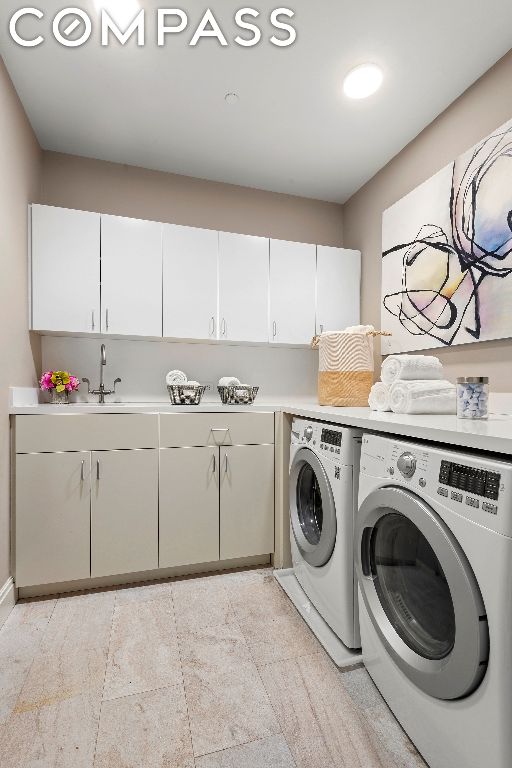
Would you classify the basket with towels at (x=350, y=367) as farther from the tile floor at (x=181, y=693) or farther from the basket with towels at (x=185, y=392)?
the tile floor at (x=181, y=693)

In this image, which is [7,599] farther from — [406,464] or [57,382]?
[406,464]

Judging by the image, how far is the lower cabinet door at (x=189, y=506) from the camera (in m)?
2.06

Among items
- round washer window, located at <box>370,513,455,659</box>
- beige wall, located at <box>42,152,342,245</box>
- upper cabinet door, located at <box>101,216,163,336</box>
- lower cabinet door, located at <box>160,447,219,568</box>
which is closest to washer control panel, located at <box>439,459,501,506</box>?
round washer window, located at <box>370,513,455,659</box>

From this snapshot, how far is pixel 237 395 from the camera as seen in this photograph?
2441 mm

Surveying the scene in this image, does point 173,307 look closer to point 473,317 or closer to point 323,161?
point 323,161

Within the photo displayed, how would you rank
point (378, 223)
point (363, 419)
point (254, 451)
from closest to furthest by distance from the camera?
point (363, 419), point (254, 451), point (378, 223)

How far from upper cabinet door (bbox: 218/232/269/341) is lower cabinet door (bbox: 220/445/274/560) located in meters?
0.84

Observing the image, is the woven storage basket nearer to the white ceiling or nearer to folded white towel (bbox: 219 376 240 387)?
folded white towel (bbox: 219 376 240 387)

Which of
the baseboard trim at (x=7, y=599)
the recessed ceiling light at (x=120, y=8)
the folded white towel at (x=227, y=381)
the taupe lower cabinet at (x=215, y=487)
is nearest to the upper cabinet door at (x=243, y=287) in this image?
the folded white towel at (x=227, y=381)

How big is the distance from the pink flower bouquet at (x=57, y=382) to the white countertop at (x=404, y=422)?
336 millimetres

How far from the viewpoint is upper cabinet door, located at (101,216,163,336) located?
7.54 feet

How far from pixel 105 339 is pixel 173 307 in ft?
1.78

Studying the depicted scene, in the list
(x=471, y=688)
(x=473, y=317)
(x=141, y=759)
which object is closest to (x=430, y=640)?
(x=471, y=688)

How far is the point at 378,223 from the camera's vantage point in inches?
105
